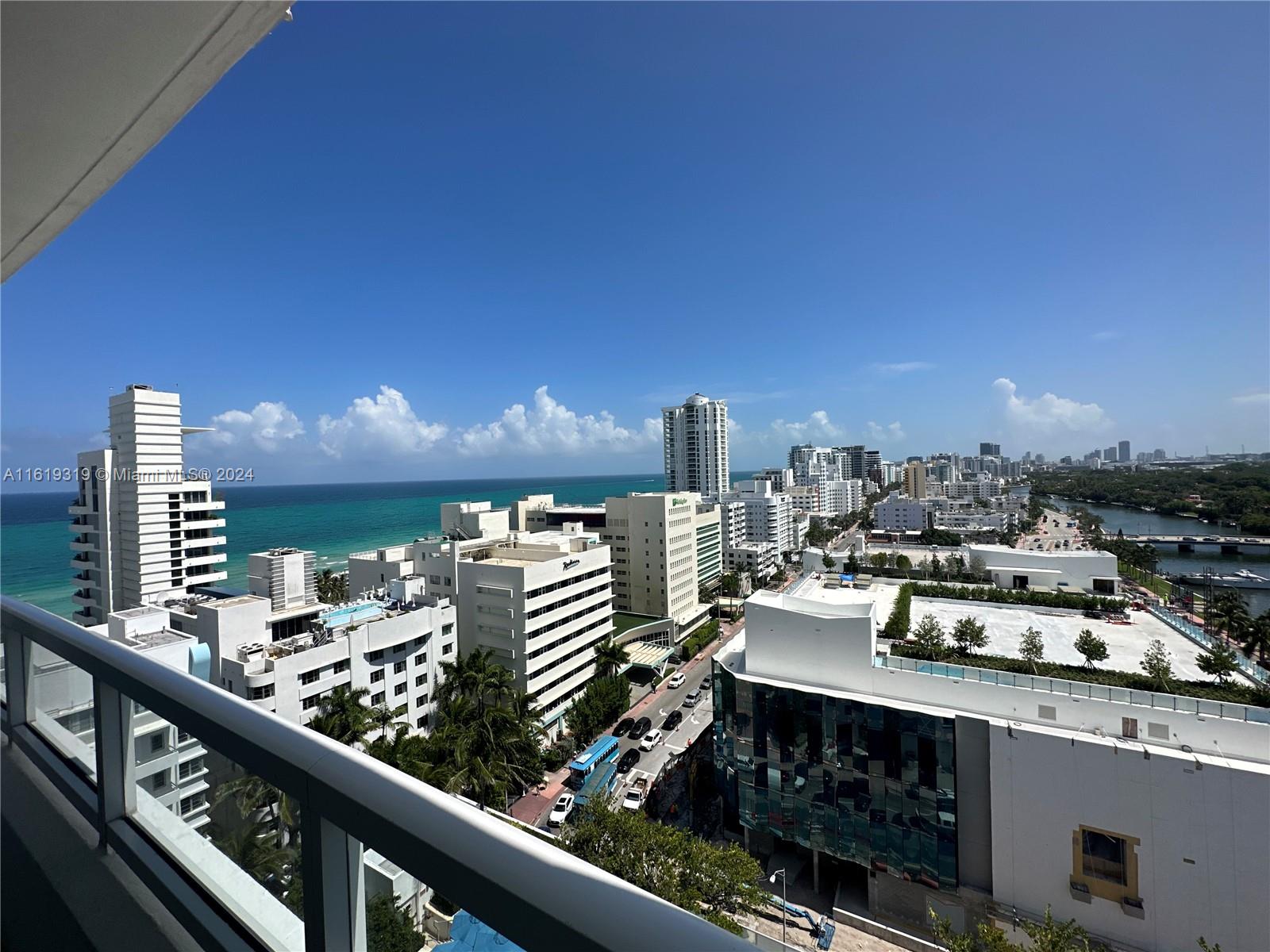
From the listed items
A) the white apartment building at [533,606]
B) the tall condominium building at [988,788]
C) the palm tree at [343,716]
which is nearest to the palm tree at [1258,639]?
the tall condominium building at [988,788]

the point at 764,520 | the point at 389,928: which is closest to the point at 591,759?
the point at 389,928

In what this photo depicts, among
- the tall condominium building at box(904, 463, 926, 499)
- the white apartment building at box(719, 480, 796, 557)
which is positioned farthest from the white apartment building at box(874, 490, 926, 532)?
the tall condominium building at box(904, 463, 926, 499)

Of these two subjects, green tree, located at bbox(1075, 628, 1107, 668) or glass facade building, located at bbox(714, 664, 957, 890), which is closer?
glass facade building, located at bbox(714, 664, 957, 890)

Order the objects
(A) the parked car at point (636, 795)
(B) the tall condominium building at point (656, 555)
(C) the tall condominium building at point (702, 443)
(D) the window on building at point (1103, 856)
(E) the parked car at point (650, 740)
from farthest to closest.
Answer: (C) the tall condominium building at point (702, 443)
(B) the tall condominium building at point (656, 555)
(E) the parked car at point (650, 740)
(A) the parked car at point (636, 795)
(D) the window on building at point (1103, 856)

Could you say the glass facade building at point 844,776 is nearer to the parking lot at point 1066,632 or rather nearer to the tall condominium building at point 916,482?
the parking lot at point 1066,632

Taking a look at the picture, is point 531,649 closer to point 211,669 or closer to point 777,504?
point 211,669

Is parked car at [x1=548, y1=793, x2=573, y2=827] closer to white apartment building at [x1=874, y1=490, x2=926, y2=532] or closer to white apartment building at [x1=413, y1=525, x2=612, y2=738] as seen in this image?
white apartment building at [x1=413, y1=525, x2=612, y2=738]
